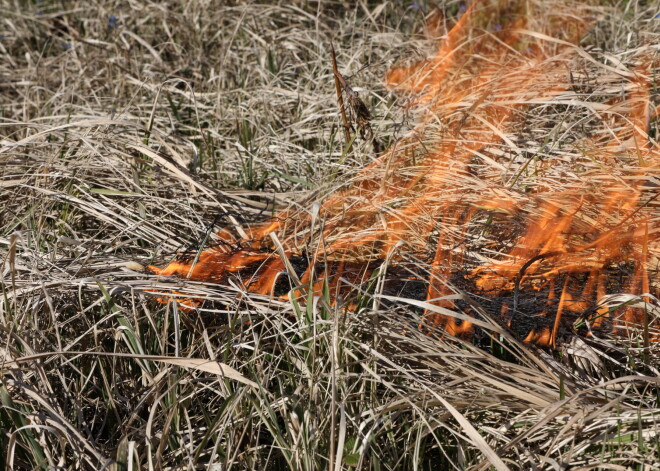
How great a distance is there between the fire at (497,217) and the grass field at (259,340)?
0.12 ft

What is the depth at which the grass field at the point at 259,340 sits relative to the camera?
1587 millimetres

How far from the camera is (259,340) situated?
1742 millimetres

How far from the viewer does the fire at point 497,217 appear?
6.65ft

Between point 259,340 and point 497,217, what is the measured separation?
36.3 inches

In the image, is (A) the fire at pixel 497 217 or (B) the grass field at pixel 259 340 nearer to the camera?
(B) the grass field at pixel 259 340

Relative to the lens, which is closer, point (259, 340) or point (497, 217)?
point (259, 340)

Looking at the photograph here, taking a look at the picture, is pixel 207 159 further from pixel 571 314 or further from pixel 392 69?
pixel 571 314

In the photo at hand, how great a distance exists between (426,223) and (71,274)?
1.04 m

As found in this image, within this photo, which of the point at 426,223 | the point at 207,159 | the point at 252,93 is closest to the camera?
the point at 426,223

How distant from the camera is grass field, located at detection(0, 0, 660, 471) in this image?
1587 mm

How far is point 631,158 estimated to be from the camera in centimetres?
245

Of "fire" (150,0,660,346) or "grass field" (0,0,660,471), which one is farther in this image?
"fire" (150,0,660,346)

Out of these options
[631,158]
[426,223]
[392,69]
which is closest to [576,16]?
[392,69]

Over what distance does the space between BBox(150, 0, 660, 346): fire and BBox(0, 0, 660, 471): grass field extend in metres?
0.04
